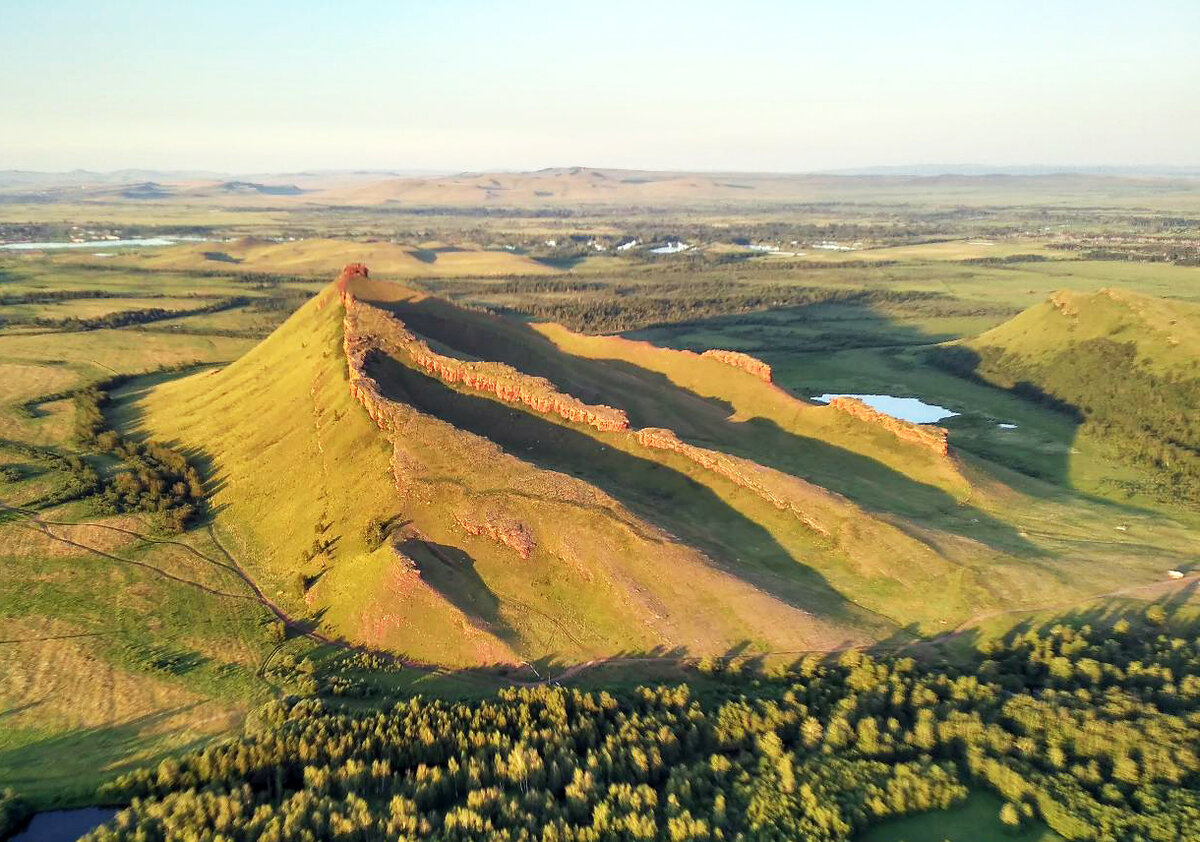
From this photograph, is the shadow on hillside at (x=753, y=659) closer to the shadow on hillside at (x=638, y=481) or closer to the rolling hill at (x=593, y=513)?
the rolling hill at (x=593, y=513)

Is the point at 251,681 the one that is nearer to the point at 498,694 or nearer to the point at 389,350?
the point at 498,694

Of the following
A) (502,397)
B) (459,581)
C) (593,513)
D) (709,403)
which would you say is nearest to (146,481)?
(502,397)

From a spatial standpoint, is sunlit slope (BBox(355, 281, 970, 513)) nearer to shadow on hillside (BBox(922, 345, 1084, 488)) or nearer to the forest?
shadow on hillside (BBox(922, 345, 1084, 488))

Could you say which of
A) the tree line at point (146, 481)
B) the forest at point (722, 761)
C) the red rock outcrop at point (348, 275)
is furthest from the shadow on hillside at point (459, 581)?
the red rock outcrop at point (348, 275)

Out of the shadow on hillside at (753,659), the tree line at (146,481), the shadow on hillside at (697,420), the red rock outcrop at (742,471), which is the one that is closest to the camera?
the shadow on hillside at (753,659)

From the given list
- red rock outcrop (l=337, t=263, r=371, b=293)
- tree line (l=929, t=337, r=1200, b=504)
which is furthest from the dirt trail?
red rock outcrop (l=337, t=263, r=371, b=293)

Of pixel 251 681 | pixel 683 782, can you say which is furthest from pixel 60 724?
pixel 683 782
